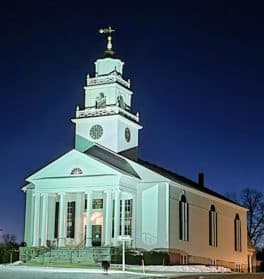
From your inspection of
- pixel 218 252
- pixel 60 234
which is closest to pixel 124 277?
pixel 60 234

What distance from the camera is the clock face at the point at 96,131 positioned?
5991 centimetres

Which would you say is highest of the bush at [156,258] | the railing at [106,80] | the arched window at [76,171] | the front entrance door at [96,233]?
the railing at [106,80]

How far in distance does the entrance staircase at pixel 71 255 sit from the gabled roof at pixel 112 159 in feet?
24.1

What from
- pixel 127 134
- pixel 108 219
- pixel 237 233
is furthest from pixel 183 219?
pixel 237 233

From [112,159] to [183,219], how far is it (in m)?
8.04

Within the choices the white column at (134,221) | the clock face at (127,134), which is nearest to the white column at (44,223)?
the white column at (134,221)

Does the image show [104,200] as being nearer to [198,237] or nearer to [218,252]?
[198,237]

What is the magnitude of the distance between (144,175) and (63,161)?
686 cm

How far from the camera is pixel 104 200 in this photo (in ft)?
181

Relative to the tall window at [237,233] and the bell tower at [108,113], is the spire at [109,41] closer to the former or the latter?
the bell tower at [108,113]

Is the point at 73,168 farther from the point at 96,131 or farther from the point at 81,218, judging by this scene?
the point at 96,131

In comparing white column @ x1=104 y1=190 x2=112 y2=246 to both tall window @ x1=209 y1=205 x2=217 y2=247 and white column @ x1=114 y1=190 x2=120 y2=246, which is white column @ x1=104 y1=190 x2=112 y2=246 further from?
tall window @ x1=209 y1=205 x2=217 y2=247

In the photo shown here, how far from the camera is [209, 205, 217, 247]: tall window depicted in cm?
6359

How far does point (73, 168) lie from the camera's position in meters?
52.9
